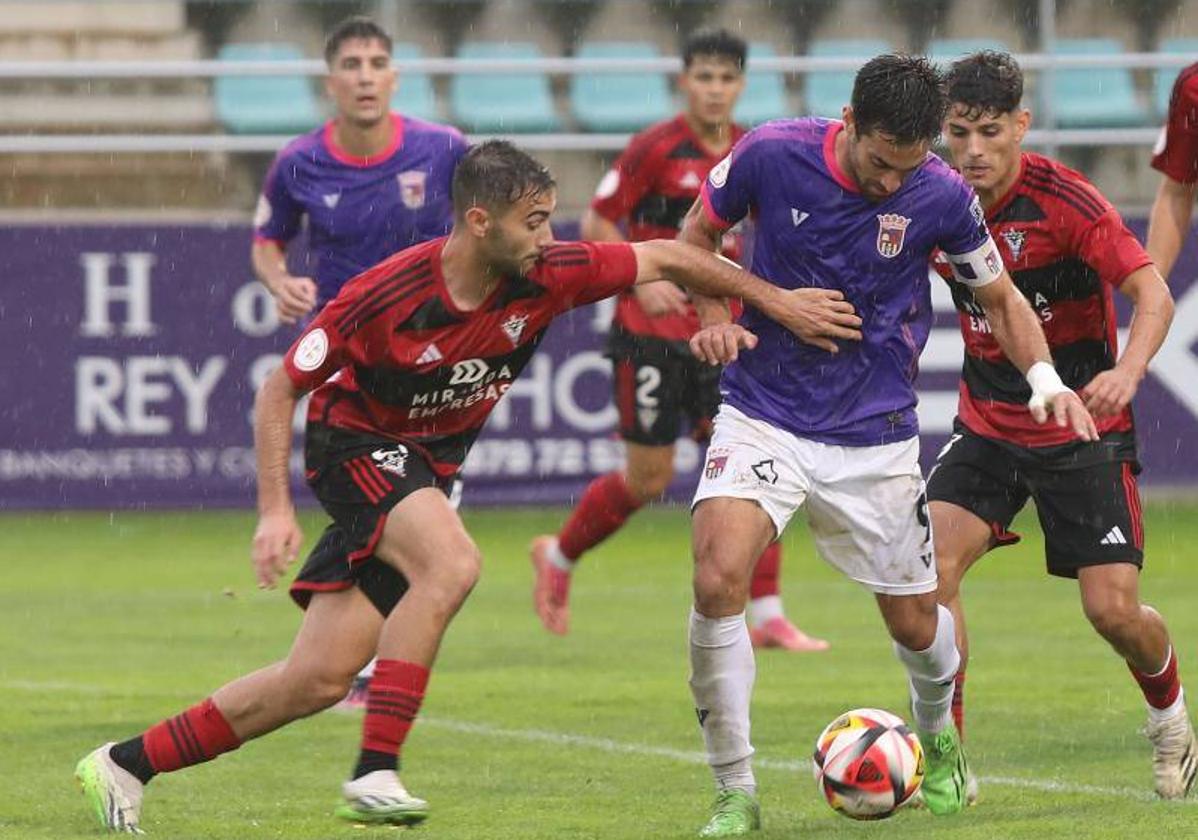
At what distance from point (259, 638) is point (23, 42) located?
30.6 ft

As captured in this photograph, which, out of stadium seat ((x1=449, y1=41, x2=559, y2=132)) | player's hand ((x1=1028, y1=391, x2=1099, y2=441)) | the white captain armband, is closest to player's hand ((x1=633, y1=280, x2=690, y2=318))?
the white captain armband

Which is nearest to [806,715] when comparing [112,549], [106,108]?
[112,549]

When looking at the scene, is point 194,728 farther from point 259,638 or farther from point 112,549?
point 112,549


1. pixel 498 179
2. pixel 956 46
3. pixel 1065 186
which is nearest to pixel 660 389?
pixel 1065 186

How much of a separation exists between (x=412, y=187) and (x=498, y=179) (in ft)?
10.5

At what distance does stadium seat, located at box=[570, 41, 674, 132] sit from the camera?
18.7 metres

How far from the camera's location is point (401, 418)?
22.1ft

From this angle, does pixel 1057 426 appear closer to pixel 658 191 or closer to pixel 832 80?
pixel 658 191

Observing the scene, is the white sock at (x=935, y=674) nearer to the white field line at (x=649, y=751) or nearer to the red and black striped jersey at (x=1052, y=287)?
the white field line at (x=649, y=751)

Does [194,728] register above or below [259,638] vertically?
above

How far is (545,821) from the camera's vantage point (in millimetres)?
6797

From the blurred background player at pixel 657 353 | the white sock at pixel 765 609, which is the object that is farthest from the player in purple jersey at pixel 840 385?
the blurred background player at pixel 657 353

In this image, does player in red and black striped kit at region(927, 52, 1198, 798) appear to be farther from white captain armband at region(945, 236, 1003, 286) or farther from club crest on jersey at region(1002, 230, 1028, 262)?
white captain armband at region(945, 236, 1003, 286)

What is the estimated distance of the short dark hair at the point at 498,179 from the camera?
6.42 meters
